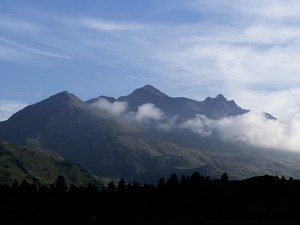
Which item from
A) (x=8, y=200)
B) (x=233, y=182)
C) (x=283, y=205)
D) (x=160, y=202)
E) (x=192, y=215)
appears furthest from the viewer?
(x=233, y=182)

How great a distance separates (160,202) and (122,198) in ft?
46.3

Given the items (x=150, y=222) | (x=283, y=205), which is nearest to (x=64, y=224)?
(x=150, y=222)

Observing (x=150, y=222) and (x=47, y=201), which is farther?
(x=47, y=201)

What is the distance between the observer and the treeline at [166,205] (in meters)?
120

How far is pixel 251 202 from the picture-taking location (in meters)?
141

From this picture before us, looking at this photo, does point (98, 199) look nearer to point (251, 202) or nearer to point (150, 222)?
point (150, 222)

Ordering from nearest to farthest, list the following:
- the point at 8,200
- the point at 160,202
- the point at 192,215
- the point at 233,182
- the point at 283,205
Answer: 1. the point at 192,215
2. the point at 283,205
3. the point at 160,202
4. the point at 8,200
5. the point at 233,182

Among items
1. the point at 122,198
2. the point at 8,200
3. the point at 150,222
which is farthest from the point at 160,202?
the point at 8,200

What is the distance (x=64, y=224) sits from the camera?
110188 millimetres

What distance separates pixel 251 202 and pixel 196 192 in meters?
21.2

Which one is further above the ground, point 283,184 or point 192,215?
point 283,184

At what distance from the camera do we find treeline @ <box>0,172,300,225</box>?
11956 cm

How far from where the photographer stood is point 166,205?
14150 centimetres

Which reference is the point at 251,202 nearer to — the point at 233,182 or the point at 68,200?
the point at 233,182
